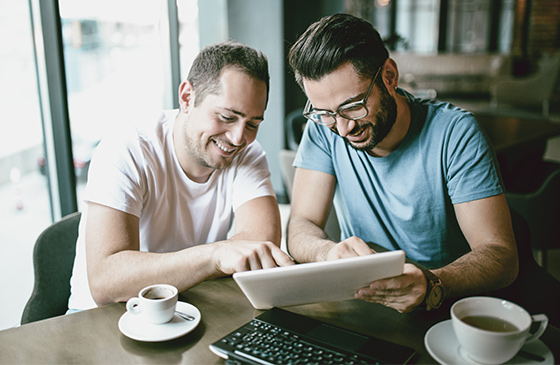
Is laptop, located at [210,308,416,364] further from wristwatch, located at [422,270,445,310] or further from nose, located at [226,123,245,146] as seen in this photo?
nose, located at [226,123,245,146]

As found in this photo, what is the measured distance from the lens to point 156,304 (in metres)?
1.02

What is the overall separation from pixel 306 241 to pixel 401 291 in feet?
1.64

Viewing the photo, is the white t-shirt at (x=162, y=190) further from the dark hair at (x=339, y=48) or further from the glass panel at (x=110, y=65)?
the glass panel at (x=110, y=65)

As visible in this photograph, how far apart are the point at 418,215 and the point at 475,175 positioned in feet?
0.77

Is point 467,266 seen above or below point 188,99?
below

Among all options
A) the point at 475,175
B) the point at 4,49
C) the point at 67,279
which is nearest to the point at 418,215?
the point at 475,175

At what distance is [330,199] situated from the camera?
1.76 meters

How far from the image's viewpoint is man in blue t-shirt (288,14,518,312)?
4.64 ft

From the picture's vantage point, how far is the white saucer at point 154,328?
100 cm

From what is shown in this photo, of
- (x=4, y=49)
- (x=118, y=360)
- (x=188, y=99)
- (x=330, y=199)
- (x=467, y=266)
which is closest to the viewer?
(x=118, y=360)

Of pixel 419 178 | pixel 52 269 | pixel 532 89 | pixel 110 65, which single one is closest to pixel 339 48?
pixel 419 178

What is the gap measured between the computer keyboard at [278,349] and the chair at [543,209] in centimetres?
198

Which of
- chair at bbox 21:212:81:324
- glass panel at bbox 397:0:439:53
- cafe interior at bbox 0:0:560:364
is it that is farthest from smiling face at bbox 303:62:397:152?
glass panel at bbox 397:0:439:53

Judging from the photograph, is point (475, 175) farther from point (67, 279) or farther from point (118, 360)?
point (67, 279)
